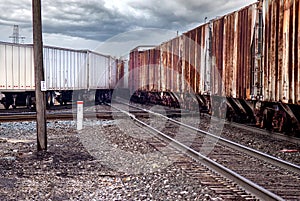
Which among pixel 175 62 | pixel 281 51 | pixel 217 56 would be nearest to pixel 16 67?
pixel 175 62

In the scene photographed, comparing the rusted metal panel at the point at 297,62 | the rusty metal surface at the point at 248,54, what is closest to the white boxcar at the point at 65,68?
the rusty metal surface at the point at 248,54

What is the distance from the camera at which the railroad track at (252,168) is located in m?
5.68

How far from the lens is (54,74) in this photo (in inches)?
991

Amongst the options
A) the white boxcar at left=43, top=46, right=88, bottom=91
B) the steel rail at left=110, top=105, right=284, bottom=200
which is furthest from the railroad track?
the white boxcar at left=43, top=46, right=88, bottom=91

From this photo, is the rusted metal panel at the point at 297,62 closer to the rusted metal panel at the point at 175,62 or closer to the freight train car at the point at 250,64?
the freight train car at the point at 250,64

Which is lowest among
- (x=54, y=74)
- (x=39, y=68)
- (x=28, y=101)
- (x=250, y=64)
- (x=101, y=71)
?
(x=28, y=101)

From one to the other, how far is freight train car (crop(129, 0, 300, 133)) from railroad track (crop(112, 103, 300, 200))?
1.77 meters

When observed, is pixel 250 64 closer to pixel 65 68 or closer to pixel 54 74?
pixel 54 74

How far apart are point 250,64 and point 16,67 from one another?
1411cm

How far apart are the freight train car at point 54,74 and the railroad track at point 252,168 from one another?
1337cm

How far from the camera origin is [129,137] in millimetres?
11633

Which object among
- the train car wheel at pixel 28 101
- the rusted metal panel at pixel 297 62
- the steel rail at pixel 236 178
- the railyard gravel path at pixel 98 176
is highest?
the rusted metal panel at pixel 297 62

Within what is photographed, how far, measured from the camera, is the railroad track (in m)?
5.68

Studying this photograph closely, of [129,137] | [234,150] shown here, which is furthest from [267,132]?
[129,137]
